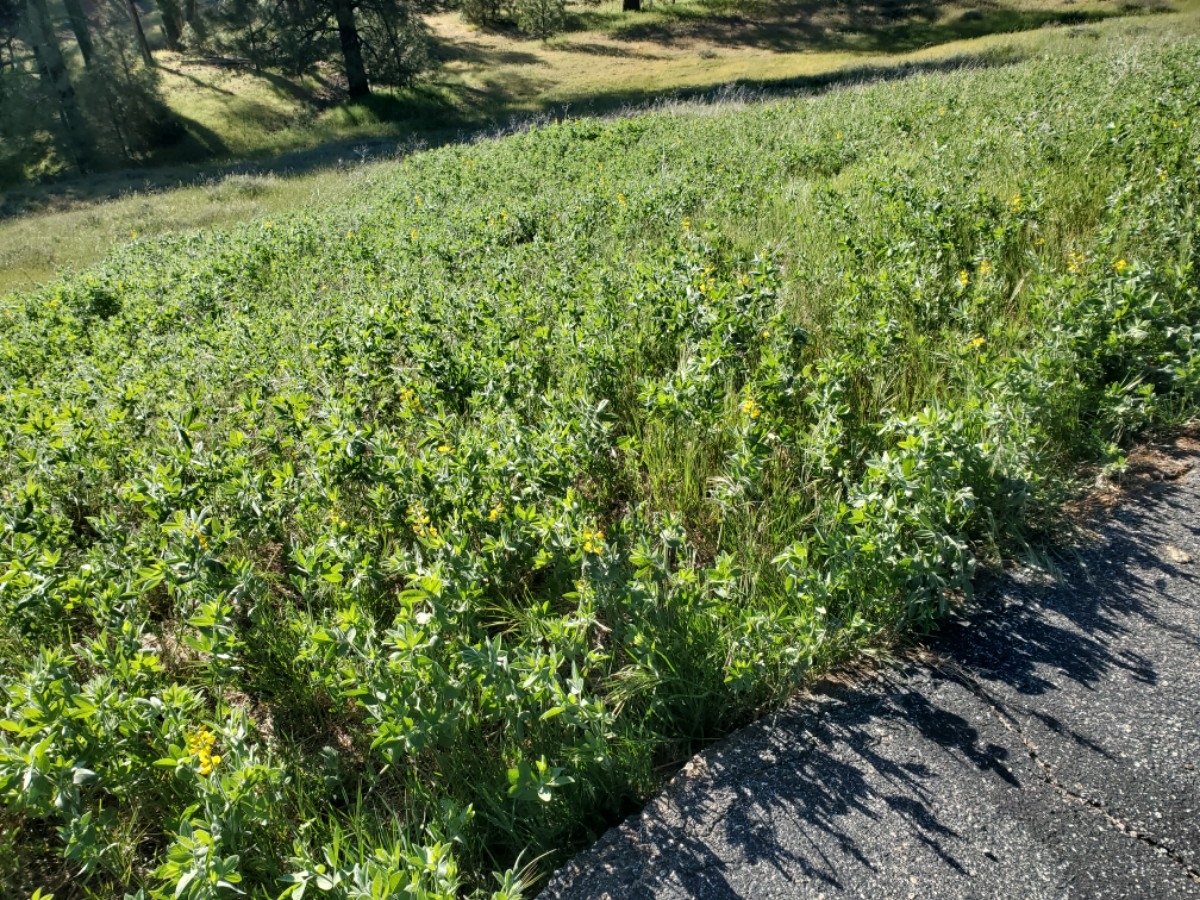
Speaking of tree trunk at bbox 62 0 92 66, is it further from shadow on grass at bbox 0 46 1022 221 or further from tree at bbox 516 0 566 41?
tree at bbox 516 0 566 41

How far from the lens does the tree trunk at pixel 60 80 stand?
1045 inches

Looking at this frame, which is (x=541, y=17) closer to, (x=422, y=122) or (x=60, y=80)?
(x=422, y=122)

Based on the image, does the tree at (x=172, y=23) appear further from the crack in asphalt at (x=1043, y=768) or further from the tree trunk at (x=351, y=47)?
the crack in asphalt at (x=1043, y=768)

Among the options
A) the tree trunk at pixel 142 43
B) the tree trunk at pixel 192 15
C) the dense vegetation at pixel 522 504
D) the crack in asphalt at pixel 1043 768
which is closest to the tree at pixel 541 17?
the tree trunk at pixel 192 15

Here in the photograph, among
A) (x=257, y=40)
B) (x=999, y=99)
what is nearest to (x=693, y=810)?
(x=999, y=99)

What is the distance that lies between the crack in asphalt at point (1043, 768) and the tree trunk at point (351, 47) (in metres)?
31.4

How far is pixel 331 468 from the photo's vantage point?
3479mm

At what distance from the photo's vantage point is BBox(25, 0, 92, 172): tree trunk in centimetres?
2653

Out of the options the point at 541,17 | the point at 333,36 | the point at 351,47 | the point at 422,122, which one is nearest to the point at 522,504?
the point at 422,122

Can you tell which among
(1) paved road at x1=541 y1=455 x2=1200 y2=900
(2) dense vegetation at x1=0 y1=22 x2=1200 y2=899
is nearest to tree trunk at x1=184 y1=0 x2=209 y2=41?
(2) dense vegetation at x1=0 y1=22 x2=1200 y2=899

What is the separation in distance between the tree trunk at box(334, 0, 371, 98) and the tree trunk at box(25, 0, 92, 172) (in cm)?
998

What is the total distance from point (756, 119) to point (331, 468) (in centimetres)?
1140

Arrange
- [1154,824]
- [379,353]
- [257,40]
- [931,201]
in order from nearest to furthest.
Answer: [1154,824] → [379,353] → [931,201] → [257,40]

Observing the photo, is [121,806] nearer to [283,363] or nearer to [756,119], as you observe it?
[283,363]
